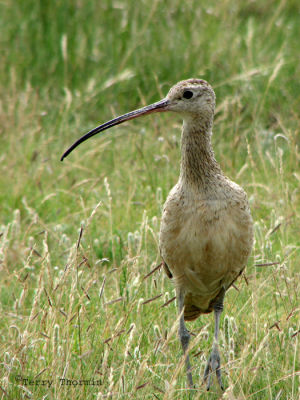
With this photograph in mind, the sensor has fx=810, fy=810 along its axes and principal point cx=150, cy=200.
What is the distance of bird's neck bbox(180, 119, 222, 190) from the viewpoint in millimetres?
4422

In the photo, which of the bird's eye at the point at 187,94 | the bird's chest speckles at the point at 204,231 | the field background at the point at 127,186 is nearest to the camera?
the field background at the point at 127,186

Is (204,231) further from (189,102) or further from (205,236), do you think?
(189,102)

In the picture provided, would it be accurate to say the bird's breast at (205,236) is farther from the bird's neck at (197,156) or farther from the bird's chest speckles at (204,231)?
the bird's neck at (197,156)

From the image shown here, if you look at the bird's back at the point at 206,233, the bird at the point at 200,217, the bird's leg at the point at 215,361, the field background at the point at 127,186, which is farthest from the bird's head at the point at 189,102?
the bird's leg at the point at 215,361

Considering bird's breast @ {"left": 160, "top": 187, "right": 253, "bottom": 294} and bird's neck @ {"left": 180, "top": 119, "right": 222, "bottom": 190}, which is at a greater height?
bird's neck @ {"left": 180, "top": 119, "right": 222, "bottom": 190}

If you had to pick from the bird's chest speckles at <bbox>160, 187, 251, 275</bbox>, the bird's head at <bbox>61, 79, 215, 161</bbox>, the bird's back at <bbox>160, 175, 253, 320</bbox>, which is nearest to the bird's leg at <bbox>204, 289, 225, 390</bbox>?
the bird's back at <bbox>160, 175, 253, 320</bbox>

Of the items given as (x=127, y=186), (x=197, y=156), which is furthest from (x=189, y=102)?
(x=127, y=186)

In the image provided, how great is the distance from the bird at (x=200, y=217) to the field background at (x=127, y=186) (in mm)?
219

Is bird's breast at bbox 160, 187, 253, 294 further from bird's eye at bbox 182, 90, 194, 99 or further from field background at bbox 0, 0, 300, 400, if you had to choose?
bird's eye at bbox 182, 90, 194, 99

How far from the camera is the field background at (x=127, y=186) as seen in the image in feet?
13.7

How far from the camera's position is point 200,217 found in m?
4.29

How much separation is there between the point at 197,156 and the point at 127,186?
2098mm

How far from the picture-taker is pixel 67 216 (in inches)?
239

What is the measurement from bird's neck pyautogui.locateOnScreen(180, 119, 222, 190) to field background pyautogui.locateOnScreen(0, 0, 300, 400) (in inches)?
22.2
